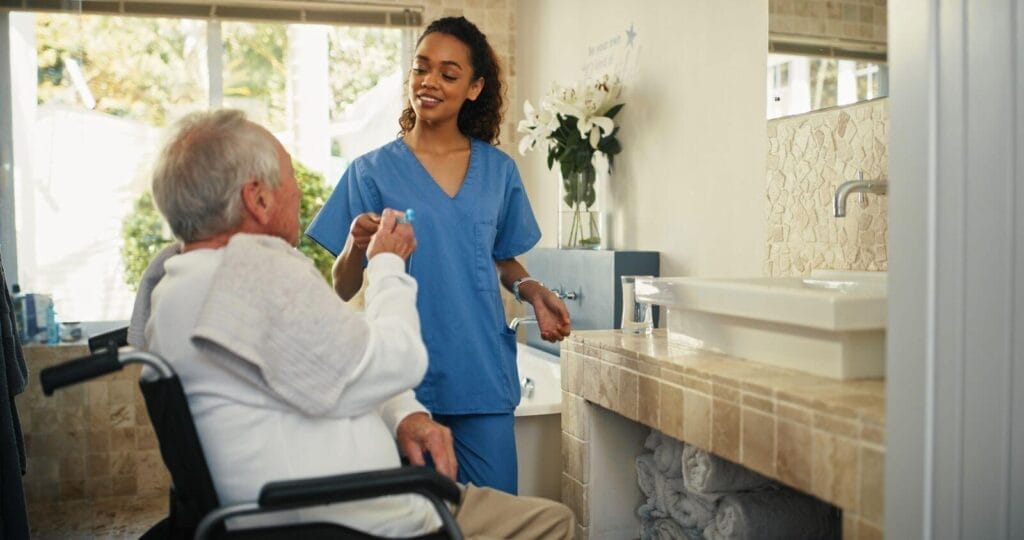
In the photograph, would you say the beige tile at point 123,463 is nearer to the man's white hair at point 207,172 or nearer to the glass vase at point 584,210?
the glass vase at point 584,210

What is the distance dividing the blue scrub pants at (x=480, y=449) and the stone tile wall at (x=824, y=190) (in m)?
0.91

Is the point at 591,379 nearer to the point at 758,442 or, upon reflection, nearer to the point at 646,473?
the point at 646,473

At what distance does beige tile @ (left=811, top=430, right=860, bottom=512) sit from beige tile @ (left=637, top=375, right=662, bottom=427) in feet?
1.67

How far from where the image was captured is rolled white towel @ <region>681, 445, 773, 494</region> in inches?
75.8

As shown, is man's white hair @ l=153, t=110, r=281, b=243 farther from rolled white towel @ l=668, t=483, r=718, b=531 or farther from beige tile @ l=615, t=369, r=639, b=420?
rolled white towel @ l=668, t=483, r=718, b=531

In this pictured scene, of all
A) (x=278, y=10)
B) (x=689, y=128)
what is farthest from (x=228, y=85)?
(x=689, y=128)

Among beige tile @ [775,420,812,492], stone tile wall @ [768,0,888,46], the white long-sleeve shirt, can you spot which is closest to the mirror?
stone tile wall @ [768,0,888,46]

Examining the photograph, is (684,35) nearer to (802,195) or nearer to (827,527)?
(802,195)

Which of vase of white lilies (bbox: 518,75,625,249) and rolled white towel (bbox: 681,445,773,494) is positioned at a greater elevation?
vase of white lilies (bbox: 518,75,625,249)

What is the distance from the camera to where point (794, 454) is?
1.49 meters

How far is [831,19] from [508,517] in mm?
1384

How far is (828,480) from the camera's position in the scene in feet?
4.60

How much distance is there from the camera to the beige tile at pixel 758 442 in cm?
155

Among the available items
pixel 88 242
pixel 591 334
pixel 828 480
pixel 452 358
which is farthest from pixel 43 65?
pixel 828 480
